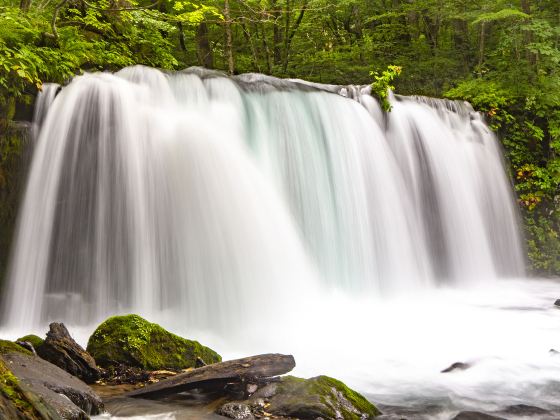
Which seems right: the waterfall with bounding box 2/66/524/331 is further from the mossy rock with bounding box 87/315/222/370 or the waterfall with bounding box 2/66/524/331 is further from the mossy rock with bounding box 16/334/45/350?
the mossy rock with bounding box 16/334/45/350

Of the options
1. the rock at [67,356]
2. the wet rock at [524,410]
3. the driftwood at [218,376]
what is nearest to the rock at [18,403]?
the driftwood at [218,376]

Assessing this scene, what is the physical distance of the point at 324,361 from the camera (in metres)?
5.17

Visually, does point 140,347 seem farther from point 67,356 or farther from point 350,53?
point 350,53

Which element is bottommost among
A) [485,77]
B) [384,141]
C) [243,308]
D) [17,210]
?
[243,308]

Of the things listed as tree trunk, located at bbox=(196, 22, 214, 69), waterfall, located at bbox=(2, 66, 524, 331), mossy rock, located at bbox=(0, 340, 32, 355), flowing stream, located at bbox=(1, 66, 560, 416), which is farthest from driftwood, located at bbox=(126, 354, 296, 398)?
tree trunk, located at bbox=(196, 22, 214, 69)

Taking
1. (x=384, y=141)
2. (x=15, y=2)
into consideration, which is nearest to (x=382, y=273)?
(x=384, y=141)

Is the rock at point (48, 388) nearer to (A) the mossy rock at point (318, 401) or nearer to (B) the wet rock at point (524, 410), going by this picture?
(A) the mossy rock at point (318, 401)

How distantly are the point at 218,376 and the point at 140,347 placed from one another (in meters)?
0.92

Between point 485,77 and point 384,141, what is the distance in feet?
16.0

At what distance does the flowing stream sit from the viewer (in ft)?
18.9

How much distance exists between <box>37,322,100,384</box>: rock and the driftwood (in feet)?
1.71

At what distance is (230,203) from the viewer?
7043 millimetres

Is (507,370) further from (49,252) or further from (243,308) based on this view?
(49,252)

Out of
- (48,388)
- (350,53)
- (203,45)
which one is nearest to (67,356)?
(48,388)
